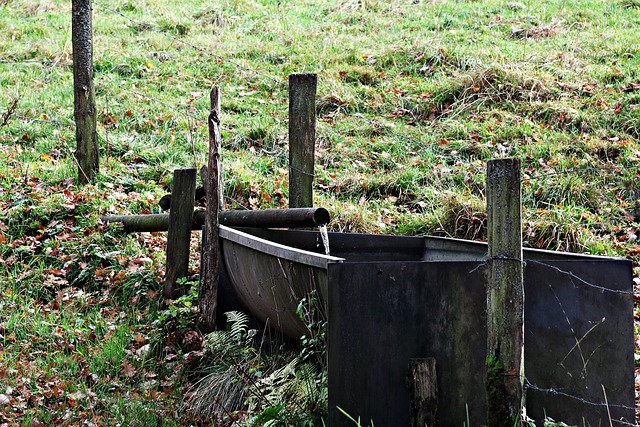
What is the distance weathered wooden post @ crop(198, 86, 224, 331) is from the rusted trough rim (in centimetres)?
12

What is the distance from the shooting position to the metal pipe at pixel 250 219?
5.46 metres

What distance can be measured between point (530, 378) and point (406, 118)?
7740 mm

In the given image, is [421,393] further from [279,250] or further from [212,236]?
[212,236]

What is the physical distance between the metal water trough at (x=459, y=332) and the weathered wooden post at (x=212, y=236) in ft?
4.57

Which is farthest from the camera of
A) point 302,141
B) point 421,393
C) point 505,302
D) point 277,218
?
point 302,141

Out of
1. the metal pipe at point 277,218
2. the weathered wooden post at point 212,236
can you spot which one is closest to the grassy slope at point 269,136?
the weathered wooden post at point 212,236

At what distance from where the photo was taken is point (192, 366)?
18.2 feet

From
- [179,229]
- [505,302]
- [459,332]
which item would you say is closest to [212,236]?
[179,229]

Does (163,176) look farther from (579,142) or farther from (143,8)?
(143,8)

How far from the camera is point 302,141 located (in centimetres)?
662

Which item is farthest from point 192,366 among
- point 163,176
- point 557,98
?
point 557,98

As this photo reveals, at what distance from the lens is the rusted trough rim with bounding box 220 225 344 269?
4.16m

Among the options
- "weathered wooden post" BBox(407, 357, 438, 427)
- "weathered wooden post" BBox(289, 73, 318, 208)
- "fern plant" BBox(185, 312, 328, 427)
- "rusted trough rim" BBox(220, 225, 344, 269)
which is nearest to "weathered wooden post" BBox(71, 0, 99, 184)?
"weathered wooden post" BBox(289, 73, 318, 208)

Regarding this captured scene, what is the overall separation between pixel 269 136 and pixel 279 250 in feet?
20.2
